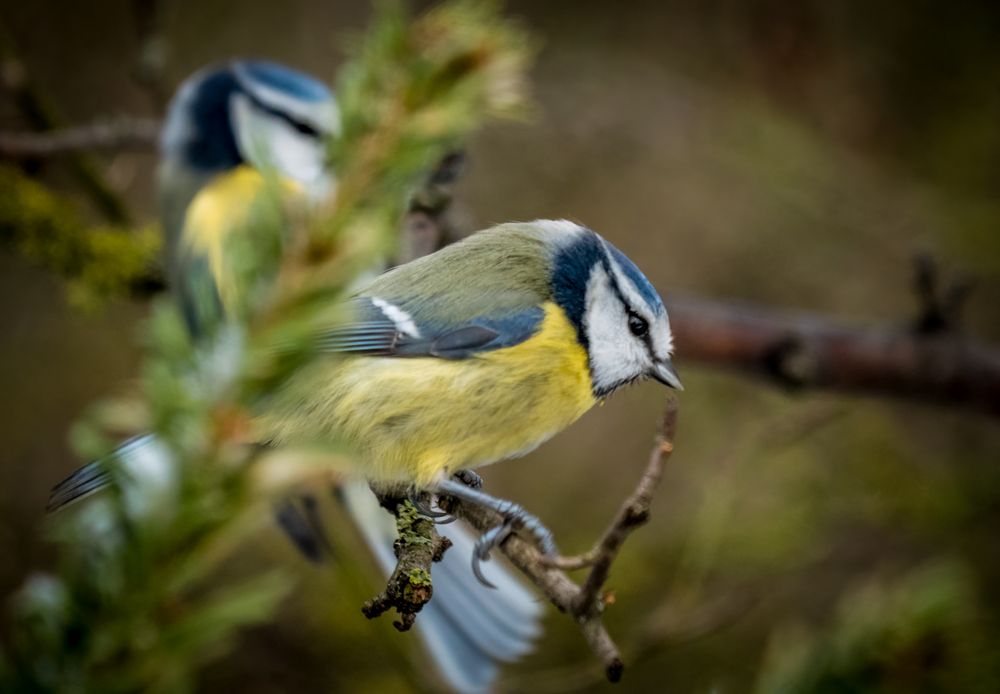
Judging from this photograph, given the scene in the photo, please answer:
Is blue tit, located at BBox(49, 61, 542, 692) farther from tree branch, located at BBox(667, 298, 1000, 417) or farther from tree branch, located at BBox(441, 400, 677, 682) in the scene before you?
tree branch, located at BBox(667, 298, 1000, 417)

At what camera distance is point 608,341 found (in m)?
0.87

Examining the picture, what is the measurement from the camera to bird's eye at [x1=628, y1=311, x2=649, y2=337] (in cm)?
82

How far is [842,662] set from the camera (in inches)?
22.5

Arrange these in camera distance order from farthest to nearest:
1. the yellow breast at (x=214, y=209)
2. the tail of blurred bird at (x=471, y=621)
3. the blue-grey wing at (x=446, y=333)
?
the yellow breast at (x=214, y=209) < the tail of blurred bird at (x=471, y=621) < the blue-grey wing at (x=446, y=333)

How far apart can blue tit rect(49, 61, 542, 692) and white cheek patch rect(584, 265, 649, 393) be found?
10.2 inches

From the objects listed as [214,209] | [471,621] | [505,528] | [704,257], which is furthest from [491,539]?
[704,257]

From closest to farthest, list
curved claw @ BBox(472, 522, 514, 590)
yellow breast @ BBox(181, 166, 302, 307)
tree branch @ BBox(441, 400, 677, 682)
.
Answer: tree branch @ BBox(441, 400, 677, 682)
curved claw @ BBox(472, 522, 514, 590)
yellow breast @ BBox(181, 166, 302, 307)

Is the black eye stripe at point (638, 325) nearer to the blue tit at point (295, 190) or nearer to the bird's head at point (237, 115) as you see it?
the blue tit at point (295, 190)

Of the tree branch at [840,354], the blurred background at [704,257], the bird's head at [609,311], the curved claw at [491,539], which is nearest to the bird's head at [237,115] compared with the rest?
the blurred background at [704,257]

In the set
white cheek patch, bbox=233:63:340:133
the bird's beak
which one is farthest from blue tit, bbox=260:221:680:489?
white cheek patch, bbox=233:63:340:133

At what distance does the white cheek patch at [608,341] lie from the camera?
2.77 ft

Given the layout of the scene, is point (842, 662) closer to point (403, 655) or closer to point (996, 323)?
point (403, 655)

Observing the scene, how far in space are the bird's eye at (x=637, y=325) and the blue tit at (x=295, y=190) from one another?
0.31 m

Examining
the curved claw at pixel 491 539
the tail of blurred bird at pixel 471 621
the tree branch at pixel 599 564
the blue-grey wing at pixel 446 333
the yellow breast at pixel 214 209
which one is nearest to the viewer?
the tree branch at pixel 599 564
